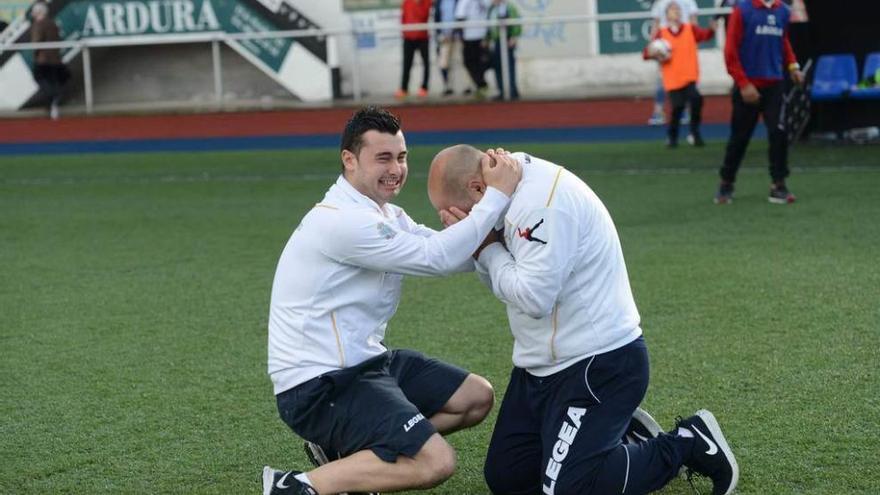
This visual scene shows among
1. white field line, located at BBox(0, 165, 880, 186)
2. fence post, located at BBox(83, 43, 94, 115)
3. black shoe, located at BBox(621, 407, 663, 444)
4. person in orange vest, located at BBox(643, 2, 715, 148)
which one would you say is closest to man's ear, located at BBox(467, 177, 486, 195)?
black shoe, located at BBox(621, 407, 663, 444)

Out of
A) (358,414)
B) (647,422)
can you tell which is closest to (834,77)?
(647,422)

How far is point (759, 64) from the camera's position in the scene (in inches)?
426

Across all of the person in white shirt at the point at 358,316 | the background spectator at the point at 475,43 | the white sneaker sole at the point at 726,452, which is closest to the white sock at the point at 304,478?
the person in white shirt at the point at 358,316

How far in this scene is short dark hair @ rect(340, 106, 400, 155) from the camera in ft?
15.1

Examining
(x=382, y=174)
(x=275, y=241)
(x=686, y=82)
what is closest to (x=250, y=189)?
(x=275, y=241)

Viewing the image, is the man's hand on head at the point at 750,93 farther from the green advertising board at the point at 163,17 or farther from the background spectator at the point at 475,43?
the green advertising board at the point at 163,17

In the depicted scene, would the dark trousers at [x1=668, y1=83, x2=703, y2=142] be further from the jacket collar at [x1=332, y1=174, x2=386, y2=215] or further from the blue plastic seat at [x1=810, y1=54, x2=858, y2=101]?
the jacket collar at [x1=332, y1=174, x2=386, y2=215]

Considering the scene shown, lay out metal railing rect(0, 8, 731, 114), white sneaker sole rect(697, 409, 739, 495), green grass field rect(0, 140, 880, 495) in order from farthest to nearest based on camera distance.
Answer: metal railing rect(0, 8, 731, 114) < green grass field rect(0, 140, 880, 495) < white sneaker sole rect(697, 409, 739, 495)

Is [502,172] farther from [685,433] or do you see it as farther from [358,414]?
[685,433]

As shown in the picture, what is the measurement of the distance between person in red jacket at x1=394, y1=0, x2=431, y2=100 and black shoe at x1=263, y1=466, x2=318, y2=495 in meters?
18.7

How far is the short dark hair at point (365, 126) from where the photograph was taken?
4.61 metres

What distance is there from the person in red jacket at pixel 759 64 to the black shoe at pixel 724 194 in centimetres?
46

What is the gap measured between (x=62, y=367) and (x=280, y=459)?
195cm

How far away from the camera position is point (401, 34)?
24.2 meters
